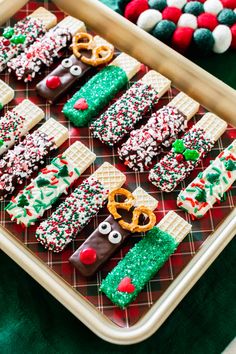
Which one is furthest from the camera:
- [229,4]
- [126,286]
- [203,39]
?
[229,4]

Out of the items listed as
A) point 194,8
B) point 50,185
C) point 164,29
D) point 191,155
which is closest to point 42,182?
point 50,185

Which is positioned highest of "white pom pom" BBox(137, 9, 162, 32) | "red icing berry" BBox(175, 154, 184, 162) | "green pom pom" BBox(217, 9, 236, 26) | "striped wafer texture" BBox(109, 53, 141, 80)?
"green pom pom" BBox(217, 9, 236, 26)

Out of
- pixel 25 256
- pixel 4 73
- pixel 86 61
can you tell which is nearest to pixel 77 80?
pixel 86 61

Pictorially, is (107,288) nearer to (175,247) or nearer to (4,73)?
(175,247)

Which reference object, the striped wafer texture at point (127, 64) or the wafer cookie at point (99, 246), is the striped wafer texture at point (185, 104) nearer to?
the striped wafer texture at point (127, 64)

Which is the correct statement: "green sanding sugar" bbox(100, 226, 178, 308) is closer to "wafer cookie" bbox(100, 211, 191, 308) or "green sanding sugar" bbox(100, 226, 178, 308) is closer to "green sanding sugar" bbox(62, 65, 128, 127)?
"wafer cookie" bbox(100, 211, 191, 308)

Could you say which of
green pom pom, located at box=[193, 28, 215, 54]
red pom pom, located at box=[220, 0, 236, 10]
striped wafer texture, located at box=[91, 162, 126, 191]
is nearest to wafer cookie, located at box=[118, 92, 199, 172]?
striped wafer texture, located at box=[91, 162, 126, 191]

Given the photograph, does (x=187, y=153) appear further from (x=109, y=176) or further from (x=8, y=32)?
(x=8, y=32)
